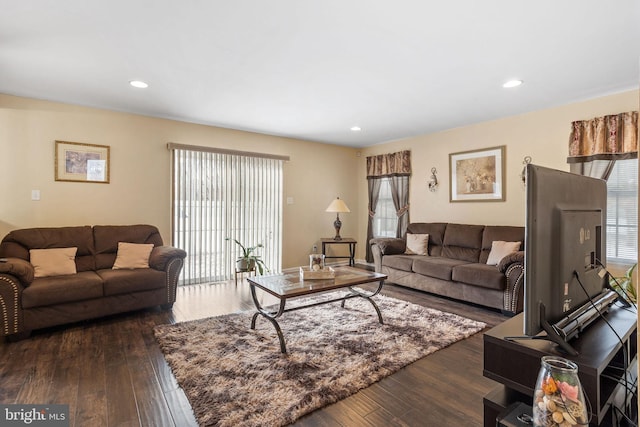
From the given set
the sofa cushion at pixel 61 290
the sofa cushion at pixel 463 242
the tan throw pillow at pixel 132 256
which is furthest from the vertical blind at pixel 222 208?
the sofa cushion at pixel 463 242

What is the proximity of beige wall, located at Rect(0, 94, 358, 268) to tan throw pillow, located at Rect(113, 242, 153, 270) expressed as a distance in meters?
0.70

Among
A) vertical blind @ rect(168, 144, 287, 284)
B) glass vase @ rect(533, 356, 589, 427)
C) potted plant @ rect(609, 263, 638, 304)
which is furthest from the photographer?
vertical blind @ rect(168, 144, 287, 284)

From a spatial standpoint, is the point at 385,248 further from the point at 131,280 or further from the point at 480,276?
the point at 131,280

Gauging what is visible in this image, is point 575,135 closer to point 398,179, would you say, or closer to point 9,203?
point 398,179

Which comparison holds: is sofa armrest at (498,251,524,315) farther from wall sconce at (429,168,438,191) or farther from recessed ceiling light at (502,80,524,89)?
wall sconce at (429,168,438,191)

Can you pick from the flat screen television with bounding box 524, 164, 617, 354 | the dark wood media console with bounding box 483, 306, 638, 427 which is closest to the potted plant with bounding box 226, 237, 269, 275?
the dark wood media console with bounding box 483, 306, 638, 427

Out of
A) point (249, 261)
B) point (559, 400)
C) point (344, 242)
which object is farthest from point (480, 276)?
point (249, 261)

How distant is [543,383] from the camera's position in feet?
2.67

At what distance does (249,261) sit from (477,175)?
12.2ft

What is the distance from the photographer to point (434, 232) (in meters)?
4.91

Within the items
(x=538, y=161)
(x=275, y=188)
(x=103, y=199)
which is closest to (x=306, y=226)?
(x=275, y=188)

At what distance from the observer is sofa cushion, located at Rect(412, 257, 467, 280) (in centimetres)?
397

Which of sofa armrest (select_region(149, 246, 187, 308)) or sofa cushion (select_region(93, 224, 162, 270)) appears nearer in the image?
sofa armrest (select_region(149, 246, 187, 308))

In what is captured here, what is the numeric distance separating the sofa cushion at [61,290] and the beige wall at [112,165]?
120 cm
